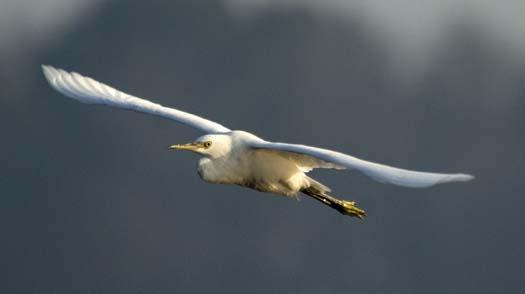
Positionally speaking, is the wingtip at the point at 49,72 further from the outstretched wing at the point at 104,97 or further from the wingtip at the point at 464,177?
the wingtip at the point at 464,177

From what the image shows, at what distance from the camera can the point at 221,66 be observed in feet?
138

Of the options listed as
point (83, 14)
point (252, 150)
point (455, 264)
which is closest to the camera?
point (252, 150)

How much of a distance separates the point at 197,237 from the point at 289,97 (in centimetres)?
560

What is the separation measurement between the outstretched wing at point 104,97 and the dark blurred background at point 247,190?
1661 cm

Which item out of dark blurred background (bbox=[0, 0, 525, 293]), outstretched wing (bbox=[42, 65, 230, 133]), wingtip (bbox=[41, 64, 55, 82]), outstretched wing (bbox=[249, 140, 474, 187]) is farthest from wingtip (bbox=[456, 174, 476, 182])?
dark blurred background (bbox=[0, 0, 525, 293])

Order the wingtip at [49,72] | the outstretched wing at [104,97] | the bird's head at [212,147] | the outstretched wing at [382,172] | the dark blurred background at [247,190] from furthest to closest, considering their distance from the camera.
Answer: the dark blurred background at [247,190] < the wingtip at [49,72] < the outstretched wing at [104,97] < the bird's head at [212,147] < the outstretched wing at [382,172]

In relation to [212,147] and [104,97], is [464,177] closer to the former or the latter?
[212,147]

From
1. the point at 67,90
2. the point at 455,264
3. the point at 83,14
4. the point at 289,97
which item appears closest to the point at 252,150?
the point at 67,90

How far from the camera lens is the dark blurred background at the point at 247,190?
35.2 m

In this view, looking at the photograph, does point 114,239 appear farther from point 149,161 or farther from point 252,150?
point 252,150

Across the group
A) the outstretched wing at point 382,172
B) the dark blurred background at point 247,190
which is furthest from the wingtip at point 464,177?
the dark blurred background at point 247,190

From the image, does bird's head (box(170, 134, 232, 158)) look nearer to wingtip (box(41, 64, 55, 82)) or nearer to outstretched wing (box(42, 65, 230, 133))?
outstretched wing (box(42, 65, 230, 133))

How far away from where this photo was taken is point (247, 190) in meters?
34.7

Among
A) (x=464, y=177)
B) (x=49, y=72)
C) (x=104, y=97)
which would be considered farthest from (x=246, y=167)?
(x=464, y=177)
